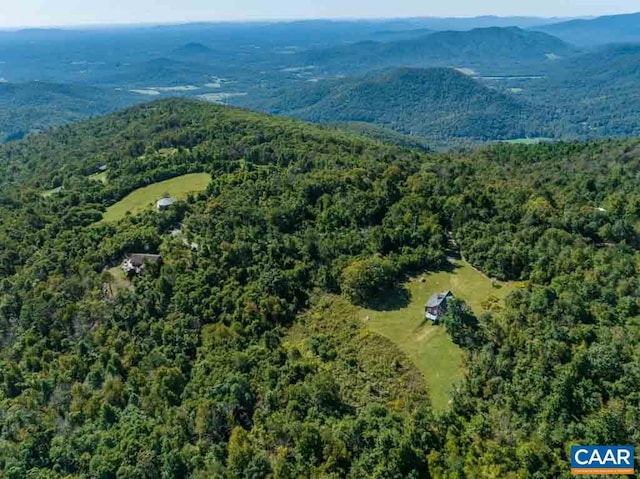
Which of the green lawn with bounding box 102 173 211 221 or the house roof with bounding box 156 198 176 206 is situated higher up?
the house roof with bounding box 156 198 176 206

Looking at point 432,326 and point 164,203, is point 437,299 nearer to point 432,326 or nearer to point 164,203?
point 432,326

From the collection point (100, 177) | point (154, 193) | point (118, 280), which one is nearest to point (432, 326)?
point (118, 280)

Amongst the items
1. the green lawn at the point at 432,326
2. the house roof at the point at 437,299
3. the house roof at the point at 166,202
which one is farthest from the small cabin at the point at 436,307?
the house roof at the point at 166,202

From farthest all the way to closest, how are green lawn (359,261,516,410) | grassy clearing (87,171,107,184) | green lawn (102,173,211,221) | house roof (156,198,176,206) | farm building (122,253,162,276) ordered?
grassy clearing (87,171,107,184) < green lawn (102,173,211,221) < house roof (156,198,176,206) < farm building (122,253,162,276) < green lawn (359,261,516,410)

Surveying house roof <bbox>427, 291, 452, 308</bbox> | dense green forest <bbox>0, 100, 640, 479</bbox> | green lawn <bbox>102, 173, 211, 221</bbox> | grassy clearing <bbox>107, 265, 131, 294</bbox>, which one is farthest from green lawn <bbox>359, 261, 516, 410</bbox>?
green lawn <bbox>102, 173, 211, 221</bbox>

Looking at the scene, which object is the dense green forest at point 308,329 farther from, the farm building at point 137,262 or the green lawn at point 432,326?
the farm building at point 137,262

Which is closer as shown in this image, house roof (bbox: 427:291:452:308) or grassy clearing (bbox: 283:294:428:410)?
grassy clearing (bbox: 283:294:428:410)

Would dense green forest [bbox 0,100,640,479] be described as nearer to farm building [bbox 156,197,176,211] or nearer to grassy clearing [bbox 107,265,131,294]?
grassy clearing [bbox 107,265,131,294]
